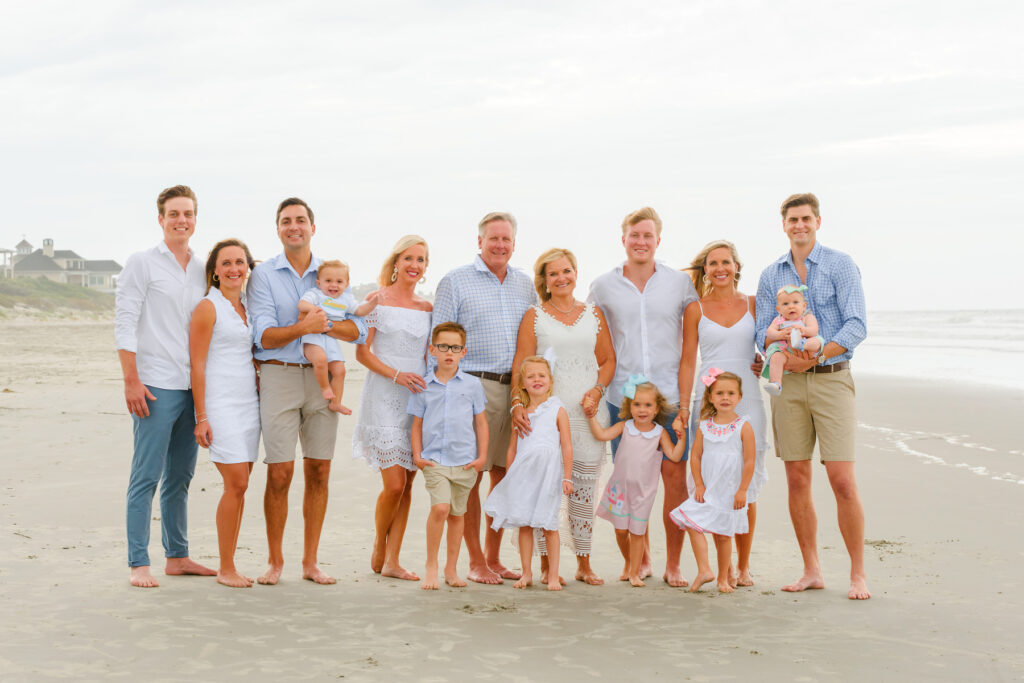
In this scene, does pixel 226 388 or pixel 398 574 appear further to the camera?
pixel 398 574

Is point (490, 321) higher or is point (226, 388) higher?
point (490, 321)

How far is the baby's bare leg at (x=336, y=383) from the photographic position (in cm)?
501

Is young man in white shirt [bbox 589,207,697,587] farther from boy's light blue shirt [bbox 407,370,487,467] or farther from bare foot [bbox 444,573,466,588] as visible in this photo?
bare foot [bbox 444,573,466,588]

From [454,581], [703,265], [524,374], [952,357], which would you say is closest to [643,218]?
[703,265]

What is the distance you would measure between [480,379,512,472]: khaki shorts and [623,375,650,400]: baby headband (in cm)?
69

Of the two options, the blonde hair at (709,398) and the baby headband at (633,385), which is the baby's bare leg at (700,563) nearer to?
the blonde hair at (709,398)

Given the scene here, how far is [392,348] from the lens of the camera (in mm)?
5242

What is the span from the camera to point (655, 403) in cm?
516

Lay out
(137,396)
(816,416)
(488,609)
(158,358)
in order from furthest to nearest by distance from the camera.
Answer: (816,416) → (158,358) → (137,396) → (488,609)

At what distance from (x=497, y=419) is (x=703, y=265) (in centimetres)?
153

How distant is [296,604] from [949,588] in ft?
11.4

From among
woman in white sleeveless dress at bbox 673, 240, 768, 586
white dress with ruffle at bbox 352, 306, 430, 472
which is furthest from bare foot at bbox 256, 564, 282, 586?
woman in white sleeveless dress at bbox 673, 240, 768, 586

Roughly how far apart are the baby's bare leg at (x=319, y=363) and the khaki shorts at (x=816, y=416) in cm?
247

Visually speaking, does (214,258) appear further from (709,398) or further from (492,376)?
(709,398)
